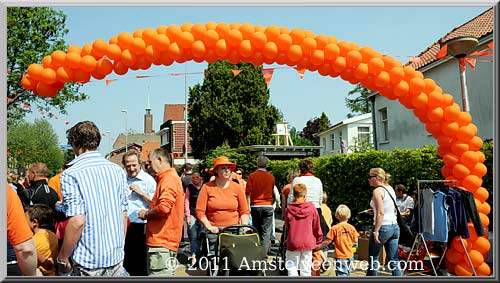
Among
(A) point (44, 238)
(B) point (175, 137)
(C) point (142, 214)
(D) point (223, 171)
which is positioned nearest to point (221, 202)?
(D) point (223, 171)

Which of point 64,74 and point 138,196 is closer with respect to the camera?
point 138,196

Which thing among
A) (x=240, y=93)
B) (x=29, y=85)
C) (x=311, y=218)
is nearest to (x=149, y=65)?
(x=29, y=85)

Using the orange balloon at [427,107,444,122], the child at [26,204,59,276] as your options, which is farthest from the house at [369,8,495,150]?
the child at [26,204,59,276]

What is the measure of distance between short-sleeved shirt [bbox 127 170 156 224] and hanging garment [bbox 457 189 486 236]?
4.21 meters

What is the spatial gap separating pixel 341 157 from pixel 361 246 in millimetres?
5727

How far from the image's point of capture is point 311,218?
621cm

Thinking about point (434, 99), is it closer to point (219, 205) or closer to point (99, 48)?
point (219, 205)

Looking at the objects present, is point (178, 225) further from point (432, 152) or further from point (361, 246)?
point (432, 152)

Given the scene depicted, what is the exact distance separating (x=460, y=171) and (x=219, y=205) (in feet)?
11.4

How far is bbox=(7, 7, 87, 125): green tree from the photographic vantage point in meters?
17.2

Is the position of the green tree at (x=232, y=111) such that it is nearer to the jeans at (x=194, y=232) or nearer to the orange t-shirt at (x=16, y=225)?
the jeans at (x=194, y=232)

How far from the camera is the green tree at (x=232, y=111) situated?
39688 millimetres

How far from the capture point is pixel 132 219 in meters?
5.47

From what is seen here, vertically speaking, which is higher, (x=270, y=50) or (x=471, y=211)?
(x=270, y=50)
